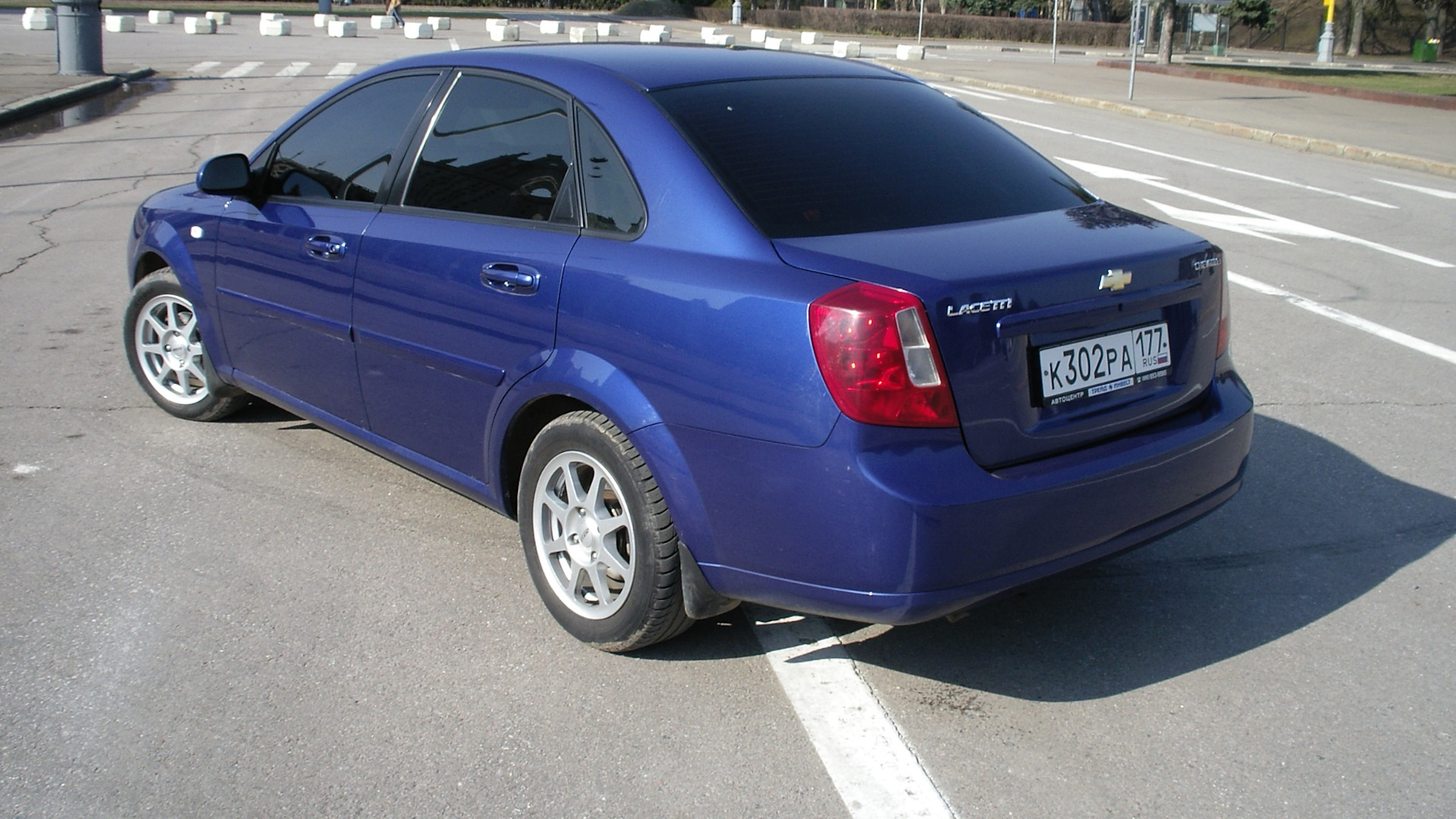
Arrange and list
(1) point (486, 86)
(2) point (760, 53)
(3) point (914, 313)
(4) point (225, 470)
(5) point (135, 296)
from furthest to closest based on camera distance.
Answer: (5) point (135, 296) < (4) point (225, 470) < (2) point (760, 53) < (1) point (486, 86) < (3) point (914, 313)

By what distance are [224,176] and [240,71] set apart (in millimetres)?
23614

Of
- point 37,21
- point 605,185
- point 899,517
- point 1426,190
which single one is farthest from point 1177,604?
point 37,21

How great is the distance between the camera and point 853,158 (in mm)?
3691

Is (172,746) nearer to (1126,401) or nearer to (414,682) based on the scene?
(414,682)

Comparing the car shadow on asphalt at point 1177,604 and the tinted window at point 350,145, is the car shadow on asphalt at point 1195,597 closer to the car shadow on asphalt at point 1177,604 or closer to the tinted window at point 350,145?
the car shadow on asphalt at point 1177,604

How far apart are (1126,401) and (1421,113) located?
70.8 feet

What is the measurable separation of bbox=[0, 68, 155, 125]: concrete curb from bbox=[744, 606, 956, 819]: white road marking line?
55.1ft

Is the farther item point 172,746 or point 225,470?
point 225,470

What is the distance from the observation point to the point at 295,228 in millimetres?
4555

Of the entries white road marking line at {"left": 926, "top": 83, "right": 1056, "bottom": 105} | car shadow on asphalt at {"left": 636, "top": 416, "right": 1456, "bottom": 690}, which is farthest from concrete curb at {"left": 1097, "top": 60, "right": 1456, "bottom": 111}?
car shadow on asphalt at {"left": 636, "top": 416, "right": 1456, "bottom": 690}

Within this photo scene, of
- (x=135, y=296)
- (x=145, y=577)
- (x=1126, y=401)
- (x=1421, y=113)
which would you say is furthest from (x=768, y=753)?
(x=1421, y=113)

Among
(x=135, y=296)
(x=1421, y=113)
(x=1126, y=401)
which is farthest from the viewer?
(x=1421, y=113)

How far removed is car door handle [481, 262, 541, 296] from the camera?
11.8 ft

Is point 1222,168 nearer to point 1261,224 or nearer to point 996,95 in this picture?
point 1261,224
